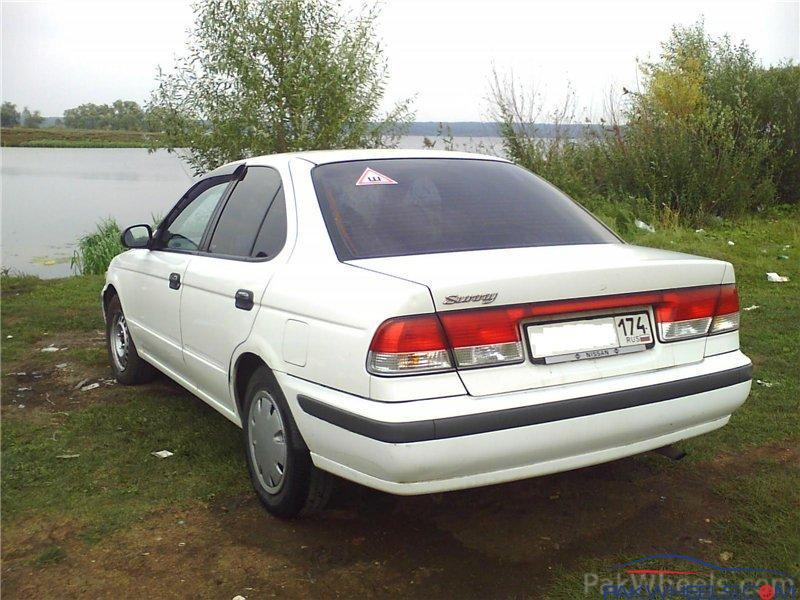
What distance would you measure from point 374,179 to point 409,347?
1.20 m

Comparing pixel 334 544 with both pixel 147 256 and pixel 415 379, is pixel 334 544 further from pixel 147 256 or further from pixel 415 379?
pixel 147 256

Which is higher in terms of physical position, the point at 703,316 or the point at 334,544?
the point at 703,316

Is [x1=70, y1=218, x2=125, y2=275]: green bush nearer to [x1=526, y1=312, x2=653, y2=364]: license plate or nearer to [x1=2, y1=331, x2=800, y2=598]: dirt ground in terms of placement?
[x1=2, y1=331, x2=800, y2=598]: dirt ground

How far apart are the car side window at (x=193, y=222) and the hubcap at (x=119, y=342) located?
3.49 feet

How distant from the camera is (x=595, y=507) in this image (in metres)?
3.56

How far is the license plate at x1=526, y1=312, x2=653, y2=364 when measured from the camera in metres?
2.84

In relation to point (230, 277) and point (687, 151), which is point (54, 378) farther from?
point (687, 151)

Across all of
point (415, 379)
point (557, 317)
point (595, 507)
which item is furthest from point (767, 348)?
point (415, 379)

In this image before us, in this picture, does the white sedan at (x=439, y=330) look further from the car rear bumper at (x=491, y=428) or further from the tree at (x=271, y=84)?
the tree at (x=271, y=84)

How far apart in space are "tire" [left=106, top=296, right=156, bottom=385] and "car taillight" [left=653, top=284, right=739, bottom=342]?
3.73m

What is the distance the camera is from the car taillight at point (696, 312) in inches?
122

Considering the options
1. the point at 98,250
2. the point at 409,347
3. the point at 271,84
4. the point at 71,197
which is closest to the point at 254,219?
the point at 409,347

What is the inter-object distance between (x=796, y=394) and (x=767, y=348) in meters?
1.14

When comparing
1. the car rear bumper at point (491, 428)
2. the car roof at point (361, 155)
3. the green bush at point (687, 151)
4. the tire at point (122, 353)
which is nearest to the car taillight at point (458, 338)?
the car rear bumper at point (491, 428)
